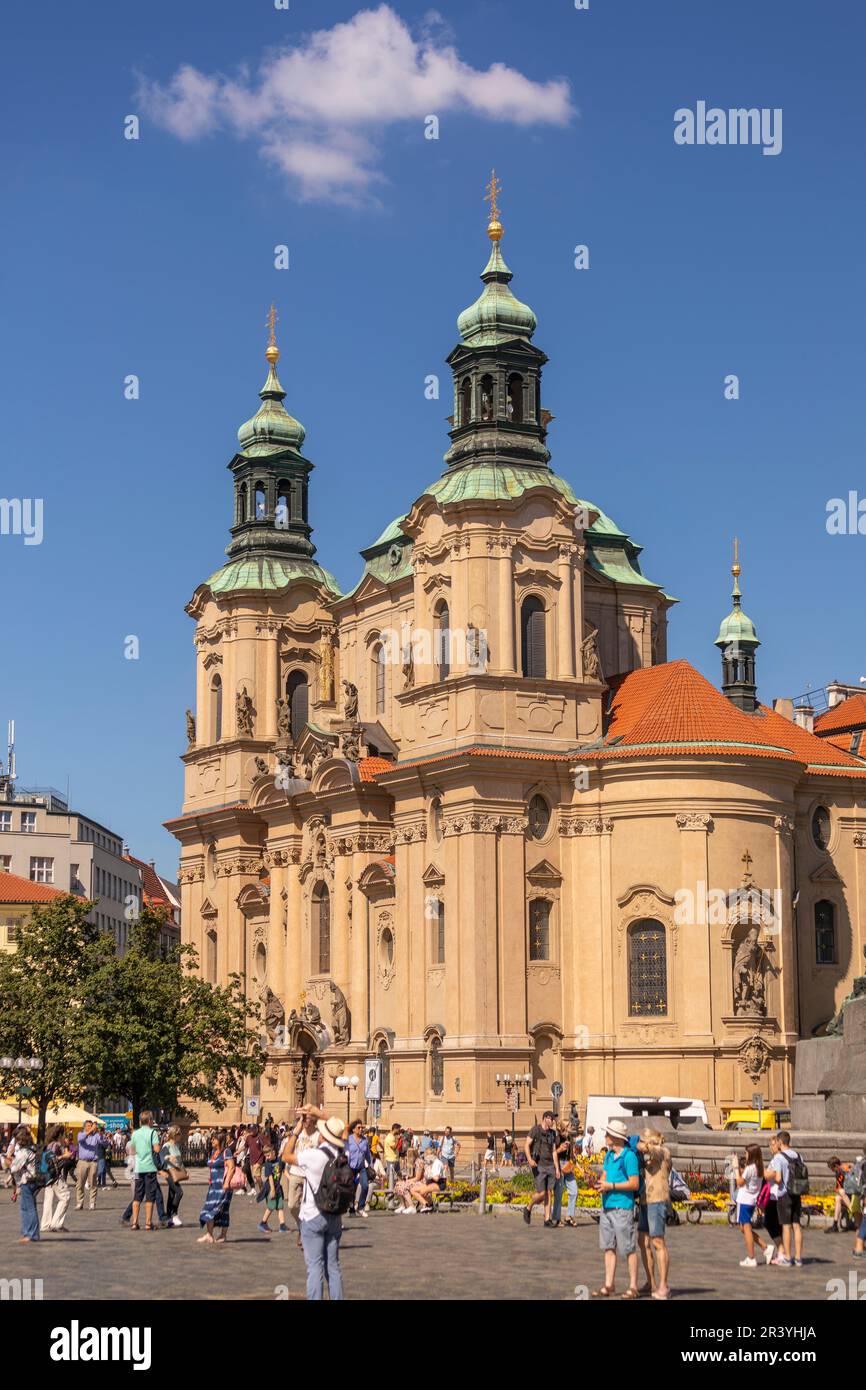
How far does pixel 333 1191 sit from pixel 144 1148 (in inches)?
569

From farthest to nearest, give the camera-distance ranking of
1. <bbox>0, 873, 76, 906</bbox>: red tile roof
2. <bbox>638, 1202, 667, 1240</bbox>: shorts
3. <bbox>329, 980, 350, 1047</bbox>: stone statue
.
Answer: <bbox>0, 873, 76, 906</bbox>: red tile roof, <bbox>329, 980, 350, 1047</bbox>: stone statue, <bbox>638, 1202, 667, 1240</bbox>: shorts

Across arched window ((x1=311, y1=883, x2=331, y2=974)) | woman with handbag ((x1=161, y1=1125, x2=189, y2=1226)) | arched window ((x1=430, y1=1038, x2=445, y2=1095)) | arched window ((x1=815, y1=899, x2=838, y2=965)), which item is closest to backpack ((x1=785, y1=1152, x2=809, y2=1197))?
woman with handbag ((x1=161, y1=1125, x2=189, y2=1226))

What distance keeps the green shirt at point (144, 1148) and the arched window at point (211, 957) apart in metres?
49.0

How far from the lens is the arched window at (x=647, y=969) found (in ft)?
210

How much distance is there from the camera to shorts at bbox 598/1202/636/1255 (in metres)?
22.1

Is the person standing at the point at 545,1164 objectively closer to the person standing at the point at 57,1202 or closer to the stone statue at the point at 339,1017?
the person standing at the point at 57,1202

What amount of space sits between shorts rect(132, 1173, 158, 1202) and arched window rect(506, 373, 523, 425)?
41.9 meters

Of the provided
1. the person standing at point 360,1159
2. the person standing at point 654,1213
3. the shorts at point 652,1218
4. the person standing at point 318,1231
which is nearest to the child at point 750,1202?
the person standing at point 654,1213

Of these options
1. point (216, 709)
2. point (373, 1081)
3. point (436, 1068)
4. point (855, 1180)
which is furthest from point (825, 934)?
point (855, 1180)

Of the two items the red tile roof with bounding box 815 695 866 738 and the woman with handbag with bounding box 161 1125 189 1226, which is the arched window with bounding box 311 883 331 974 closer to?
the red tile roof with bounding box 815 695 866 738
